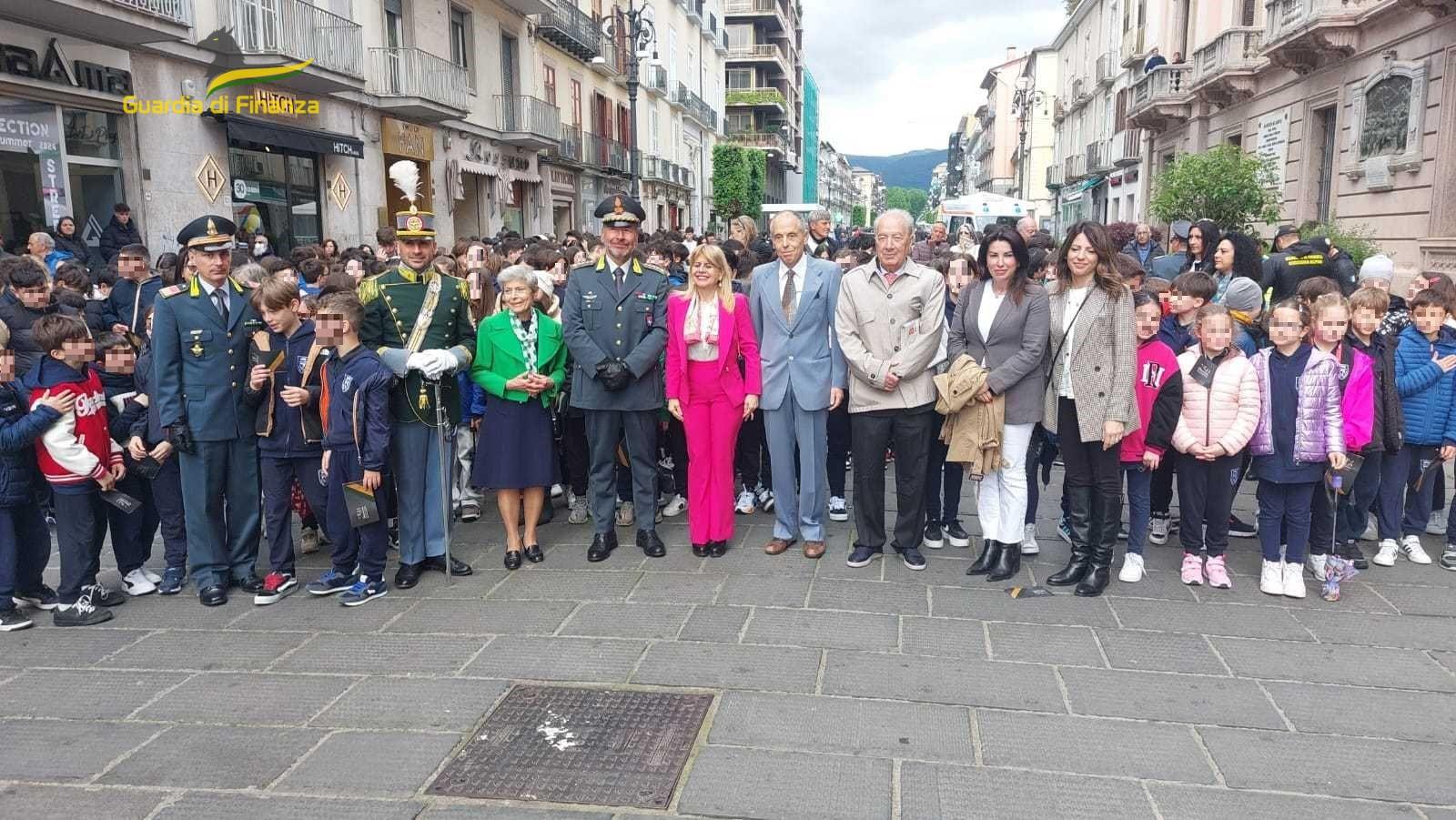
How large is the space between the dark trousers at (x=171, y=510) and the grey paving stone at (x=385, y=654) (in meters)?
1.35

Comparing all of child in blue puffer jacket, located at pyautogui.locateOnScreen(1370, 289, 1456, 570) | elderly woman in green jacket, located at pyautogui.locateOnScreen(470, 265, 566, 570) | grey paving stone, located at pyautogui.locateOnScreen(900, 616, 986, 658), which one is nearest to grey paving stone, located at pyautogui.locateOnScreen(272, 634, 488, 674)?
elderly woman in green jacket, located at pyautogui.locateOnScreen(470, 265, 566, 570)

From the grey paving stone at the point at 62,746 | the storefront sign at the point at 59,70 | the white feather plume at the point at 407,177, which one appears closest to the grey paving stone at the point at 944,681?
the grey paving stone at the point at 62,746

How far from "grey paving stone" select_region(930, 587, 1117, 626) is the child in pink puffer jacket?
2.49 ft

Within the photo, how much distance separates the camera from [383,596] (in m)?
5.21

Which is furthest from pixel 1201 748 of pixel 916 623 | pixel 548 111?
pixel 548 111

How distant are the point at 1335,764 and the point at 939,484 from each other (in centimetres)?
296

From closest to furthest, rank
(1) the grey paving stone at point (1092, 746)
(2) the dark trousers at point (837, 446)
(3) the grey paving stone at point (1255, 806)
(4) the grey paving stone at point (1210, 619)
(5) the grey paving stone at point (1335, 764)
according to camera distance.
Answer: (3) the grey paving stone at point (1255, 806) < (5) the grey paving stone at point (1335, 764) < (1) the grey paving stone at point (1092, 746) < (4) the grey paving stone at point (1210, 619) < (2) the dark trousers at point (837, 446)

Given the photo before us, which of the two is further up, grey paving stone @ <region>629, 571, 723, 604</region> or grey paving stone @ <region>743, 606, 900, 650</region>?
grey paving stone @ <region>629, 571, 723, 604</region>

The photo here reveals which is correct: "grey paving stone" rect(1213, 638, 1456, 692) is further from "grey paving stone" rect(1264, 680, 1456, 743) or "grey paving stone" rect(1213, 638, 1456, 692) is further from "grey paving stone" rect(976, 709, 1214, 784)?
"grey paving stone" rect(976, 709, 1214, 784)

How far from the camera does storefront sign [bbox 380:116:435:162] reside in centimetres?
1881

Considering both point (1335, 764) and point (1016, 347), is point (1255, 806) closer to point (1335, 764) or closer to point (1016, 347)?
point (1335, 764)

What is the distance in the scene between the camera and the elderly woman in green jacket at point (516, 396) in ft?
18.4

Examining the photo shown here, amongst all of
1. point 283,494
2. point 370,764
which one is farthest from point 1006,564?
point 283,494

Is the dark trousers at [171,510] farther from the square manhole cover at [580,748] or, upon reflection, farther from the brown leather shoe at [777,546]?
the brown leather shoe at [777,546]
